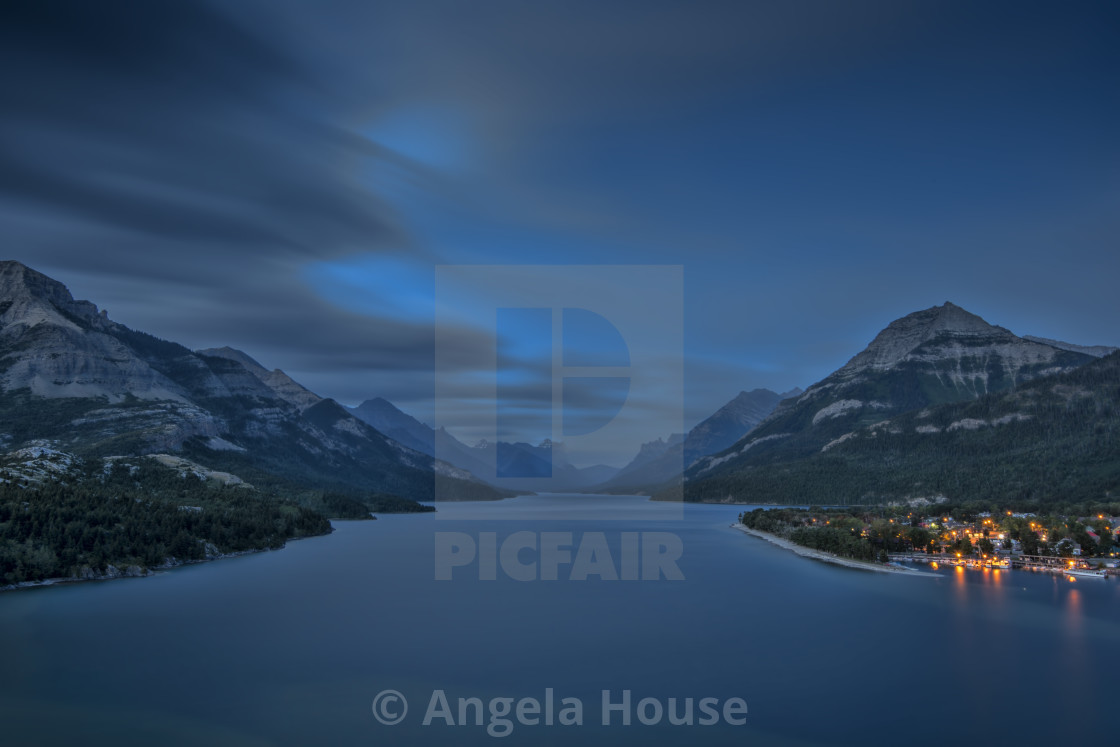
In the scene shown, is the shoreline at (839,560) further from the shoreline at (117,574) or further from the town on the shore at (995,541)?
the shoreline at (117,574)

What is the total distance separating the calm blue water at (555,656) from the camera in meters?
32.7

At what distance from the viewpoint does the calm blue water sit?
3269 cm

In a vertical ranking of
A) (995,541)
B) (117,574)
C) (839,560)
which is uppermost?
(995,541)

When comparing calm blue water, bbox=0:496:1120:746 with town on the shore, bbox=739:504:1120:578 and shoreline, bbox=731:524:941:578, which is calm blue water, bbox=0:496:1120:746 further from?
town on the shore, bbox=739:504:1120:578

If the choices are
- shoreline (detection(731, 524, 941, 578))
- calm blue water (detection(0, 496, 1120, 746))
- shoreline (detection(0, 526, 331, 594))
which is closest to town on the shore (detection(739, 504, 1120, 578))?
shoreline (detection(731, 524, 941, 578))

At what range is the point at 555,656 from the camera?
4544cm

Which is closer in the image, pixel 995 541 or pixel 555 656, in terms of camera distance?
pixel 555 656

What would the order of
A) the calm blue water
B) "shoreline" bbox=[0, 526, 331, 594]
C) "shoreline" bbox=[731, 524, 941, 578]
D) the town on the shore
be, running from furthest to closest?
1. the town on the shore
2. "shoreline" bbox=[731, 524, 941, 578]
3. "shoreline" bbox=[0, 526, 331, 594]
4. the calm blue water

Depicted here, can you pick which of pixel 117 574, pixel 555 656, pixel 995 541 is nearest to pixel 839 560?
pixel 995 541

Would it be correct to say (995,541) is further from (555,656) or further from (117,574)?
(117,574)

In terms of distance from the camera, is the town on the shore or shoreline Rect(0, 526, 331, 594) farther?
the town on the shore

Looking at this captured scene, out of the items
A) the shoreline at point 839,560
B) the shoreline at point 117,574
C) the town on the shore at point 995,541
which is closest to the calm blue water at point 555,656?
the shoreline at point 117,574

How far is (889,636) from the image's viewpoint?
5166 cm

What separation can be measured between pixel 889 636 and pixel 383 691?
128ft
